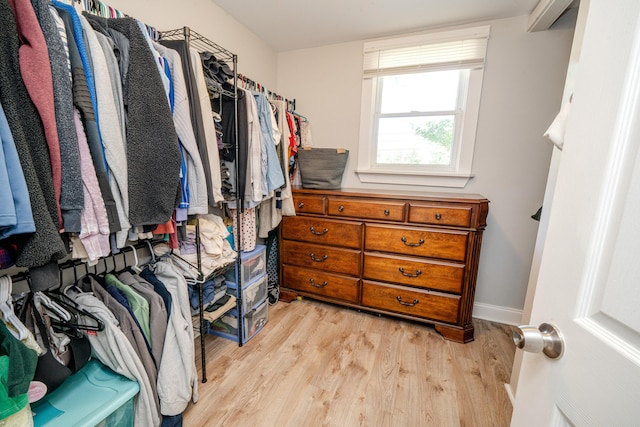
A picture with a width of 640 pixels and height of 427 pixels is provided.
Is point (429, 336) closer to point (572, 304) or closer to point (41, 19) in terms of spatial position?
point (572, 304)

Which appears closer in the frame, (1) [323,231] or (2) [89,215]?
(2) [89,215]

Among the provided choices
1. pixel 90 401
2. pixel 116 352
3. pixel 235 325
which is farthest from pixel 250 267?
pixel 90 401

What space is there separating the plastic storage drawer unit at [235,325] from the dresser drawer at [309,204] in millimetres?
810

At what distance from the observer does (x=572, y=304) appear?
1.42 feet

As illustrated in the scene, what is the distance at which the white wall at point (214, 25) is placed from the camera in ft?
4.64

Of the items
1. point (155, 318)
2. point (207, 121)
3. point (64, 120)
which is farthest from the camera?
point (207, 121)

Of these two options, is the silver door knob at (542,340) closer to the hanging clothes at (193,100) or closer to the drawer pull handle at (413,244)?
the hanging clothes at (193,100)

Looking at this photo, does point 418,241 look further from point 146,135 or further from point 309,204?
point 146,135

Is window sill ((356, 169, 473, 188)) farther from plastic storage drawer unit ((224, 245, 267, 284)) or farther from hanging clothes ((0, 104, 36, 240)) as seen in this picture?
hanging clothes ((0, 104, 36, 240))

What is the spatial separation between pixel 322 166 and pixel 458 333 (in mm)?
1596

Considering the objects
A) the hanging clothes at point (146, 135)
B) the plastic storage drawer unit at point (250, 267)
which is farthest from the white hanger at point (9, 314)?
the plastic storage drawer unit at point (250, 267)

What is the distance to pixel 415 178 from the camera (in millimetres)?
2258

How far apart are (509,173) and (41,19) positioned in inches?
101

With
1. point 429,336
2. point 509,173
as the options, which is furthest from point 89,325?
point 509,173
